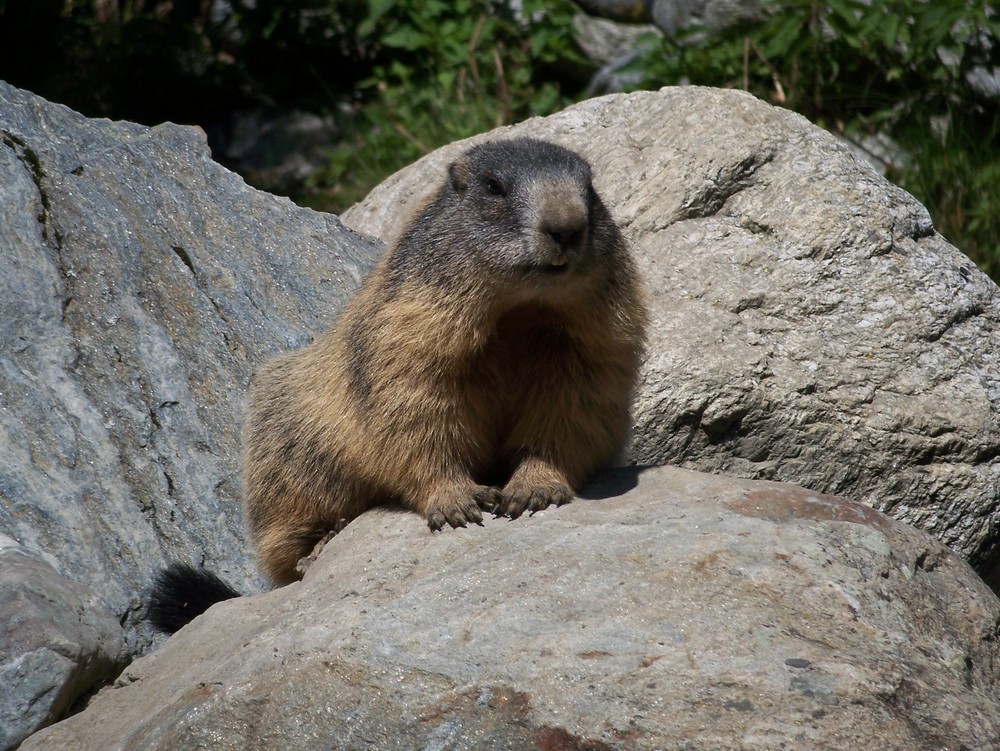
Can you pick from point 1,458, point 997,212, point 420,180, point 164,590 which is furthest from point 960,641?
point 997,212

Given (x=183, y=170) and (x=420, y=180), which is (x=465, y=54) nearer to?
(x=420, y=180)

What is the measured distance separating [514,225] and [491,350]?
1.66 ft

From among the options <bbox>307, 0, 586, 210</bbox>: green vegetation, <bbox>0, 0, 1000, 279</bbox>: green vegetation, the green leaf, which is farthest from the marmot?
the green leaf

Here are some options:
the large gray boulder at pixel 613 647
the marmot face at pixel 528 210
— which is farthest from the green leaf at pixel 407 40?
the large gray boulder at pixel 613 647

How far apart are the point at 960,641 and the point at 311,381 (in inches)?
106

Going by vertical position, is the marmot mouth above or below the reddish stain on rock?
above

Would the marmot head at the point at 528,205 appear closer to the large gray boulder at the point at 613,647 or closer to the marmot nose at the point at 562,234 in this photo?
the marmot nose at the point at 562,234

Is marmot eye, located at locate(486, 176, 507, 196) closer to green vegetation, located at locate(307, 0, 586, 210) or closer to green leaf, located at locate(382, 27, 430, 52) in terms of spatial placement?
green vegetation, located at locate(307, 0, 586, 210)

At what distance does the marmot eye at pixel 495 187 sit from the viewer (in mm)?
4124

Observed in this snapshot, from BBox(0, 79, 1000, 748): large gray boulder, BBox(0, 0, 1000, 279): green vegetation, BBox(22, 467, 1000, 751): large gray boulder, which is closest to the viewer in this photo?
BBox(22, 467, 1000, 751): large gray boulder

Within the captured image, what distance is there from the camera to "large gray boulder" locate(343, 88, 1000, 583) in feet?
17.0

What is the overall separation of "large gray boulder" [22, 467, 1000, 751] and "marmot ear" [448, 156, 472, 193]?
124 cm

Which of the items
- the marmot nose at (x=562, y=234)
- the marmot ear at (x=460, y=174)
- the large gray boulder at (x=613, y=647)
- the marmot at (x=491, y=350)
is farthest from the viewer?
the marmot ear at (x=460, y=174)

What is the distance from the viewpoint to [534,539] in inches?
157
